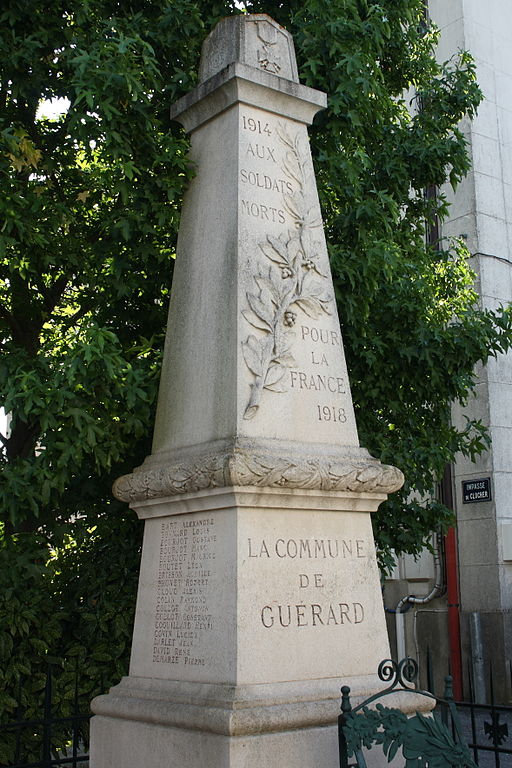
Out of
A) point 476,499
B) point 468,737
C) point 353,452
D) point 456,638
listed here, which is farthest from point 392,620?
point 353,452

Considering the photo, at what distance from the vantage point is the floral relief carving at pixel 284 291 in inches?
186

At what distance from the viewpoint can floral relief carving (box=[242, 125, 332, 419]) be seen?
4719 mm

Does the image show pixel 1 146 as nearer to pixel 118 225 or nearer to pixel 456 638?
pixel 118 225

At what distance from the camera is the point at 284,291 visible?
499 centimetres

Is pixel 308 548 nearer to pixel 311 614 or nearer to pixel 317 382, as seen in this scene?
pixel 311 614

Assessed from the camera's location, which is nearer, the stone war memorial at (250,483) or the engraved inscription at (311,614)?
the stone war memorial at (250,483)

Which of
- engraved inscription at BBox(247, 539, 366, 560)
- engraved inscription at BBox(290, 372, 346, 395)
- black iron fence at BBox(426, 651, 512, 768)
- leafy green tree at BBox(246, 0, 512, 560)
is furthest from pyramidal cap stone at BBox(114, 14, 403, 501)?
black iron fence at BBox(426, 651, 512, 768)

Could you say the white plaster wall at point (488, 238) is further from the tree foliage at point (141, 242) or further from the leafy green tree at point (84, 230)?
the leafy green tree at point (84, 230)

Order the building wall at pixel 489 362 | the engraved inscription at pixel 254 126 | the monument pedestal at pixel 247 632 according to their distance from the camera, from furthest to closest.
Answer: the building wall at pixel 489 362, the engraved inscription at pixel 254 126, the monument pedestal at pixel 247 632

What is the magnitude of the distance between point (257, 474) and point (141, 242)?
2600 mm

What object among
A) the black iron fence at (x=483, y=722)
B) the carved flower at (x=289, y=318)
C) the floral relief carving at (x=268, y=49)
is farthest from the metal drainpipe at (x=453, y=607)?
the floral relief carving at (x=268, y=49)

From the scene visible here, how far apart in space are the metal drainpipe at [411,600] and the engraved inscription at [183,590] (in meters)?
7.38

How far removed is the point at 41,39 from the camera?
6164mm

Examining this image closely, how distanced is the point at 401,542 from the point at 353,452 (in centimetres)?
276
